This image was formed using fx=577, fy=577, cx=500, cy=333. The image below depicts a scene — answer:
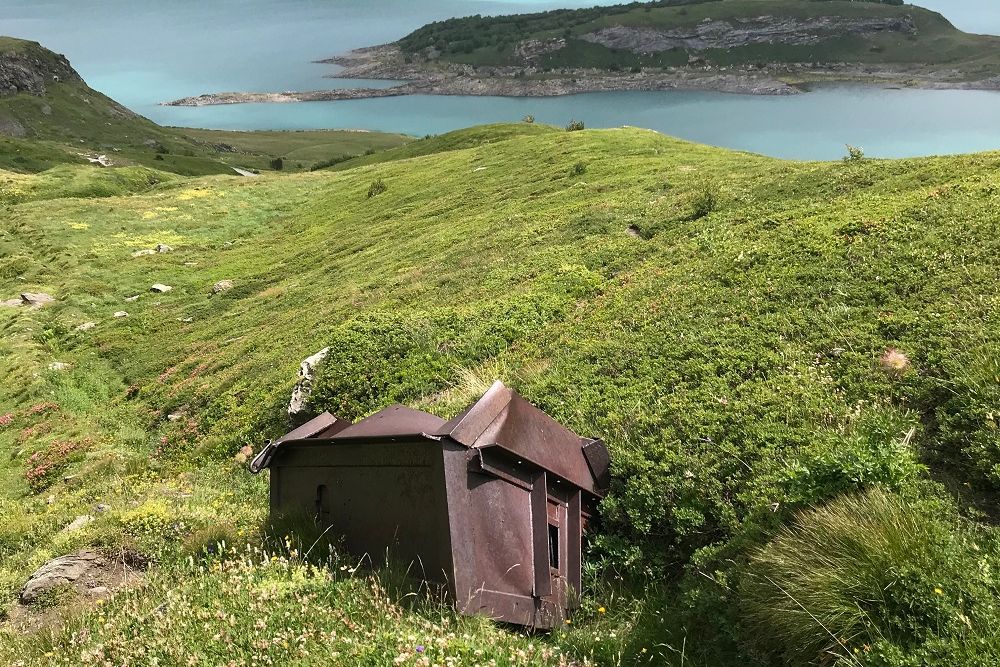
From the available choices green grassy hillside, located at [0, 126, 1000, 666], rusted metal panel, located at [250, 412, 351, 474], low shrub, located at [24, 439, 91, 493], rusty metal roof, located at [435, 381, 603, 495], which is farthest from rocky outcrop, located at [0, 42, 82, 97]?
rusty metal roof, located at [435, 381, 603, 495]

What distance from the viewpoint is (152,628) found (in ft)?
15.1

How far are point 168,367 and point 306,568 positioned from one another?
1962 centimetres

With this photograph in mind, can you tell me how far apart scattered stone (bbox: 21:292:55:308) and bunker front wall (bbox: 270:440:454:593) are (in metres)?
33.6

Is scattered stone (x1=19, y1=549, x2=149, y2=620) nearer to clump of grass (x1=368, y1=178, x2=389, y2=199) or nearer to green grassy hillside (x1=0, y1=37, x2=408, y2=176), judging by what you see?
clump of grass (x1=368, y1=178, x2=389, y2=199)

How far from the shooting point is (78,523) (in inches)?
402

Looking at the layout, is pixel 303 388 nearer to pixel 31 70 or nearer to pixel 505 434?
pixel 505 434

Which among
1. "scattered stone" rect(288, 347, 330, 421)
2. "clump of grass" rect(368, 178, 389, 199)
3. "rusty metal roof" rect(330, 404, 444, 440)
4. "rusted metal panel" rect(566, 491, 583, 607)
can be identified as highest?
"clump of grass" rect(368, 178, 389, 199)

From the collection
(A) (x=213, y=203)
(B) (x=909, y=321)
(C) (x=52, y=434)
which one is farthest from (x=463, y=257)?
(A) (x=213, y=203)

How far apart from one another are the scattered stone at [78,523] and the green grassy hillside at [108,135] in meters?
90.6

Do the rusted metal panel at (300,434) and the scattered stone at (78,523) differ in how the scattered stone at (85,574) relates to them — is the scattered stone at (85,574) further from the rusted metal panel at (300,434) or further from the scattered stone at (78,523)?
the rusted metal panel at (300,434)

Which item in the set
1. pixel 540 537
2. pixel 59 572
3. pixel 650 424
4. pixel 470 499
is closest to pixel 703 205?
pixel 650 424

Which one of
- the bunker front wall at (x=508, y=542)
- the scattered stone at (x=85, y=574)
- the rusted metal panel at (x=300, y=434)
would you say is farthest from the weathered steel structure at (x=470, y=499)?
the scattered stone at (x=85, y=574)

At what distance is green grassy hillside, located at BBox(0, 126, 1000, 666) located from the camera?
4285 mm

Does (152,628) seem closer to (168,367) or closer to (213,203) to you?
(168,367)
